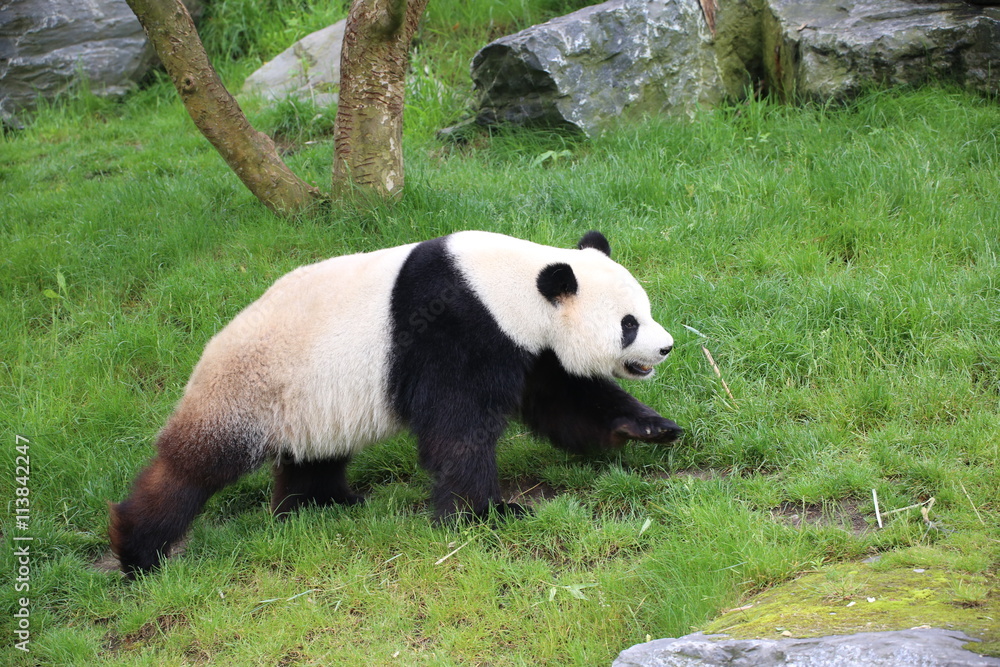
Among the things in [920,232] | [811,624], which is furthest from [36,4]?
[811,624]

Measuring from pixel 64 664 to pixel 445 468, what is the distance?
173cm

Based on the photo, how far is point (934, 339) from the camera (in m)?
4.48

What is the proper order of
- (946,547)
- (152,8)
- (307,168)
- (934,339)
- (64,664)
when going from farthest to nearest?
(307,168)
(152,8)
(934,339)
(64,664)
(946,547)

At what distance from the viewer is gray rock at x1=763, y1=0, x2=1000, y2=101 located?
6.38 m

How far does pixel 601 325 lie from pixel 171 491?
205 centimetres

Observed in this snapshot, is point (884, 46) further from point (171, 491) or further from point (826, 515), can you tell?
point (171, 491)

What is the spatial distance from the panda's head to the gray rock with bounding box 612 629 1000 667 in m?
1.64

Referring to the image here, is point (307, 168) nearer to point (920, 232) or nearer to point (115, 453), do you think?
point (115, 453)

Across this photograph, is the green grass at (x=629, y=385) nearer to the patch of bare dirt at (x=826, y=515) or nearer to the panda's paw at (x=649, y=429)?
the patch of bare dirt at (x=826, y=515)

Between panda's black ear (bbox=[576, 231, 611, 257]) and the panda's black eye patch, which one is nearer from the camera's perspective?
the panda's black eye patch

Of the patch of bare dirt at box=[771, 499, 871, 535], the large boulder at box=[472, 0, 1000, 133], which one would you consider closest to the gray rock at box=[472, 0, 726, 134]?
the large boulder at box=[472, 0, 1000, 133]

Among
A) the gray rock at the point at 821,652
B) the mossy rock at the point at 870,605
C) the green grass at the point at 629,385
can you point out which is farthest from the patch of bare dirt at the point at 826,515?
the gray rock at the point at 821,652

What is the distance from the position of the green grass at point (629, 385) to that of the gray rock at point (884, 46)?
216 mm

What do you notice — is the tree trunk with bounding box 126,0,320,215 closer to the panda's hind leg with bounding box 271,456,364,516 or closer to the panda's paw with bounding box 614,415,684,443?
the panda's hind leg with bounding box 271,456,364,516
